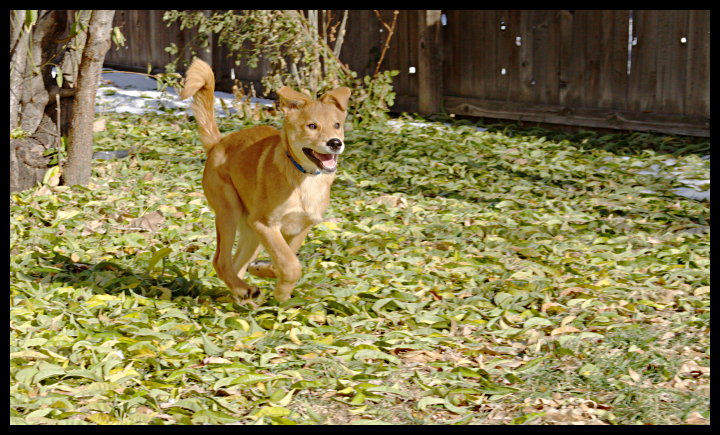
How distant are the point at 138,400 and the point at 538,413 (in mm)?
1797

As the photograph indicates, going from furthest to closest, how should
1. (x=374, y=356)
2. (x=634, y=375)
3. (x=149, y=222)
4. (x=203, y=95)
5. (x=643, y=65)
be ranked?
(x=643, y=65) < (x=149, y=222) < (x=203, y=95) < (x=374, y=356) < (x=634, y=375)

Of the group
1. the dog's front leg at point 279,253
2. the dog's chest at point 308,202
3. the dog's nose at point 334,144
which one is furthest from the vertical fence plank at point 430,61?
the dog's nose at point 334,144

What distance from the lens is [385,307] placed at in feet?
18.4

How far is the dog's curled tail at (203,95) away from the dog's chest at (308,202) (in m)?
0.84

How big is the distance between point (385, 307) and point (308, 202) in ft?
2.83

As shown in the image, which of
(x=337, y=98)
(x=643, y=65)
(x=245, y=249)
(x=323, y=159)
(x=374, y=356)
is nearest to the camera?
(x=374, y=356)

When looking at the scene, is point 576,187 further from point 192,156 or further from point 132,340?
point 132,340

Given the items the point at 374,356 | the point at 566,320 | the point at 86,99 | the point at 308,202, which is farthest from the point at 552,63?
the point at 374,356

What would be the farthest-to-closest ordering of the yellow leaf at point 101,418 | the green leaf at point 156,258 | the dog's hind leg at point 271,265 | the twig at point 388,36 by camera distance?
1. the twig at point 388,36
2. the green leaf at point 156,258
3. the dog's hind leg at point 271,265
4. the yellow leaf at point 101,418

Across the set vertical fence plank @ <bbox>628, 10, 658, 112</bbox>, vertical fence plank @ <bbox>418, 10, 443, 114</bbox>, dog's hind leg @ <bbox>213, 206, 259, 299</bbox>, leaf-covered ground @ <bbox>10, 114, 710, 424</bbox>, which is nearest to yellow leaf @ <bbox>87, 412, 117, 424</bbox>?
leaf-covered ground @ <bbox>10, 114, 710, 424</bbox>

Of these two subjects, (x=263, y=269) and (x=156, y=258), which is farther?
(x=156, y=258)

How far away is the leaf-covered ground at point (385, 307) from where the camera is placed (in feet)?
14.0

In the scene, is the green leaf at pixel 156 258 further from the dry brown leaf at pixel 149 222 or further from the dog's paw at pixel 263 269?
the dry brown leaf at pixel 149 222

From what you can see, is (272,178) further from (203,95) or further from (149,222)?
(149,222)
